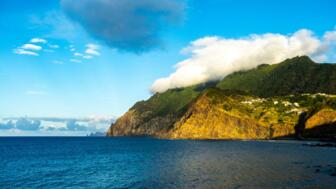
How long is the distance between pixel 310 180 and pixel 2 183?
57202 millimetres

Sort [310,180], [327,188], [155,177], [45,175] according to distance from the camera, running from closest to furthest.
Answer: [327,188] → [310,180] → [155,177] → [45,175]

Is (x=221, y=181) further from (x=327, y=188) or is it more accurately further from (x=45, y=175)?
(x=45, y=175)

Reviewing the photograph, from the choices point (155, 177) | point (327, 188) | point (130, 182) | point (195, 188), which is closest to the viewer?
point (327, 188)

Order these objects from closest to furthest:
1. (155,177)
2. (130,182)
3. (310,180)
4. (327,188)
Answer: (327,188) → (310,180) → (130,182) → (155,177)

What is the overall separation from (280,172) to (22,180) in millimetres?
52865

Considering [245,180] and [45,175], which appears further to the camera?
[45,175]

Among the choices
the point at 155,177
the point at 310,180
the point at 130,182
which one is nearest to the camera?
the point at 310,180

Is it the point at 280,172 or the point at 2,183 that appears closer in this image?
the point at 2,183

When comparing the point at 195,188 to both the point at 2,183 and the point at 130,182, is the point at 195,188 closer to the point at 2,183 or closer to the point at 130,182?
the point at 130,182

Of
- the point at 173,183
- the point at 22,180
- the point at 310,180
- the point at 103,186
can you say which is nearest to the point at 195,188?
the point at 173,183

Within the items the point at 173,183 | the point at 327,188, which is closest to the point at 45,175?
the point at 173,183

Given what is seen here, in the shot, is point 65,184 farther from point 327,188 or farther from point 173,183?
point 327,188

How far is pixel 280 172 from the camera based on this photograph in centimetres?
7500

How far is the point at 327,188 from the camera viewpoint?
5488cm
